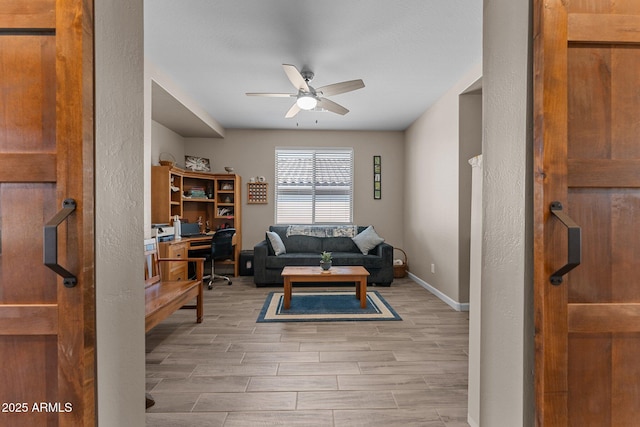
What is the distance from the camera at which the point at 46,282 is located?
0.82 m

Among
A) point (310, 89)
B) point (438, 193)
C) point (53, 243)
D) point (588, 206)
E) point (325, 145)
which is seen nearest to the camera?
point (53, 243)

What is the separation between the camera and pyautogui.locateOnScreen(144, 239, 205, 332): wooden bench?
2156mm

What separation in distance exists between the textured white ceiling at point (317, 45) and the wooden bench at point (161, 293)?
2.05m

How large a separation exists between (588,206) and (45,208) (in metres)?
1.59

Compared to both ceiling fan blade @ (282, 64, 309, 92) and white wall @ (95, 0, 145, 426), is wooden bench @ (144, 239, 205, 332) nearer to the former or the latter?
white wall @ (95, 0, 145, 426)

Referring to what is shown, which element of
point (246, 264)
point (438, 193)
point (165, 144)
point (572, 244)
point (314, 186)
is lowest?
point (246, 264)

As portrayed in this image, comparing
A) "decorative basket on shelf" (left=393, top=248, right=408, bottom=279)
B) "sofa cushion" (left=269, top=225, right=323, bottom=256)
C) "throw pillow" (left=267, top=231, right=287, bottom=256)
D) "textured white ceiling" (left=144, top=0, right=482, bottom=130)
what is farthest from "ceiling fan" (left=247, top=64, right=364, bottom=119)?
"decorative basket on shelf" (left=393, top=248, right=408, bottom=279)

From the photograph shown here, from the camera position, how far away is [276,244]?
4859 mm

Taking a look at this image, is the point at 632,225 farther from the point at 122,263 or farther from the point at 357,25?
the point at 357,25

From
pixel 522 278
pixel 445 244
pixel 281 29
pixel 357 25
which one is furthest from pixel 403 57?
pixel 522 278

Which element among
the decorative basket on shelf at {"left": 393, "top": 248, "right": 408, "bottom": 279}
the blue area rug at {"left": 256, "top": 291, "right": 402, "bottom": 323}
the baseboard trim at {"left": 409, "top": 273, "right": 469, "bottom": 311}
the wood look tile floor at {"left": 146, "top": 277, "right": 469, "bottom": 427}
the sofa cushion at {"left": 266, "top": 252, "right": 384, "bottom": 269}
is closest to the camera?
the wood look tile floor at {"left": 146, "top": 277, "right": 469, "bottom": 427}

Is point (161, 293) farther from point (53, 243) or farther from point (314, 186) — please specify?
point (314, 186)

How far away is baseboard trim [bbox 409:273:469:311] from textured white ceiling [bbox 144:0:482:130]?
8.82 feet

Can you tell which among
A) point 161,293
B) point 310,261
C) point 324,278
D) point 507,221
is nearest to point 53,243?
point 507,221
